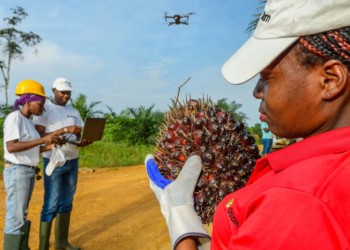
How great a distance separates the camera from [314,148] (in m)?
1.02

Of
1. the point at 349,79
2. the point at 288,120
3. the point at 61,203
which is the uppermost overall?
the point at 349,79

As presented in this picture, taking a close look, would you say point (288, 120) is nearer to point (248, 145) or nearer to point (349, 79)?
point (349, 79)

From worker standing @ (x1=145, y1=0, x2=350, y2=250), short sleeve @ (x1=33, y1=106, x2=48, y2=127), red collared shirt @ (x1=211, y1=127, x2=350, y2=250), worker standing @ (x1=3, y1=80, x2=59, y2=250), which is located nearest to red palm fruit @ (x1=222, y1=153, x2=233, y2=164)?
worker standing @ (x1=145, y1=0, x2=350, y2=250)

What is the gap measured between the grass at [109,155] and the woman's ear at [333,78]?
1190 centimetres

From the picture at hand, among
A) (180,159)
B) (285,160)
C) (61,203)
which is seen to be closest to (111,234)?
(61,203)

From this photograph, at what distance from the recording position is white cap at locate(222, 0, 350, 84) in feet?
3.20

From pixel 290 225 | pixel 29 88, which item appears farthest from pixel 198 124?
pixel 29 88

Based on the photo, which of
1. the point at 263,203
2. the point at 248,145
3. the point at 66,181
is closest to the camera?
the point at 263,203

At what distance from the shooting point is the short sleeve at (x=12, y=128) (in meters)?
4.07

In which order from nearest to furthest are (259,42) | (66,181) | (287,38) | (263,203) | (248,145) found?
(263,203)
(287,38)
(259,42)
(248,145)
(66,181)

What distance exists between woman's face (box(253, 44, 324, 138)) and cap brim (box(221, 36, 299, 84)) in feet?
0.11

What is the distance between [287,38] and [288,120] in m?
0.29

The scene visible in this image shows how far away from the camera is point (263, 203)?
92cm

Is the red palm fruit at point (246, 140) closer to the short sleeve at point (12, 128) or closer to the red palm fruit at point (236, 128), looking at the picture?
the red palm fruit at point (236, 128)
